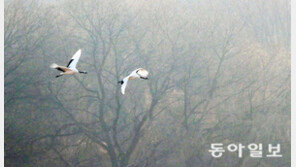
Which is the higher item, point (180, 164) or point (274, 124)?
point (274, 124)

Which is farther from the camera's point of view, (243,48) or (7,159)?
(243,48)

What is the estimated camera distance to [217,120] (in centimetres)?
1884

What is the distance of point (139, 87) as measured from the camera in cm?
1966

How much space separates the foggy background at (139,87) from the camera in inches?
712

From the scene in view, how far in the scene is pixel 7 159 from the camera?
17.9 metres

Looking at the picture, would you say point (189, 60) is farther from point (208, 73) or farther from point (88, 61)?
point (88, 61)

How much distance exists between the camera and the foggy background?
59.4 feet

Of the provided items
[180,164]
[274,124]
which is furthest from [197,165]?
[274,124]

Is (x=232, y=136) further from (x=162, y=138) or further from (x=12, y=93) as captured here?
(x=12, y=93)

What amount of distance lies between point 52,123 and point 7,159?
2.00 m

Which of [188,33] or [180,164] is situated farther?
[188,33]

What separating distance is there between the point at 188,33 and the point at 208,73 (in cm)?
176

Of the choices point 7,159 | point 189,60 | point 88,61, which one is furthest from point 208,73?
point 7,159

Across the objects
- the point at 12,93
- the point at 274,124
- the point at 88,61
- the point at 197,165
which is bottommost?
the point at 197,165
